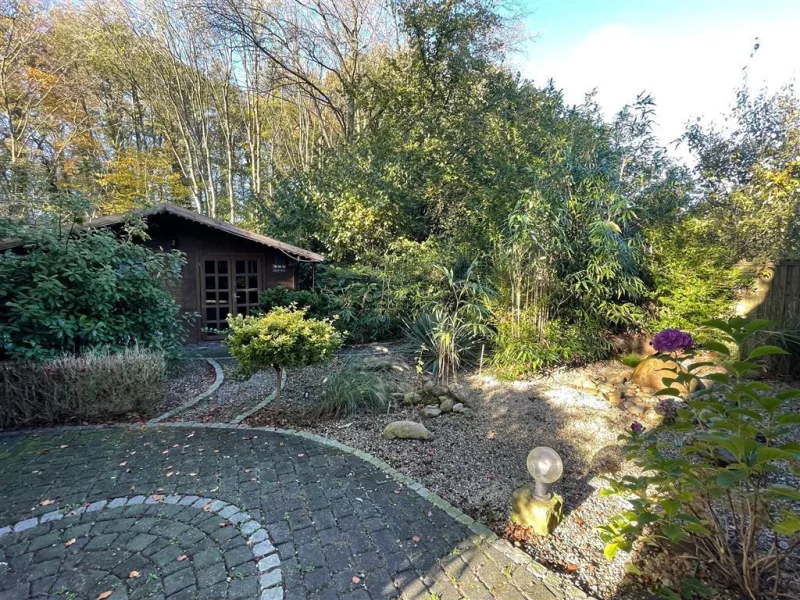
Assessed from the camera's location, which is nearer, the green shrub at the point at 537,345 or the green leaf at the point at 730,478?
the green leaf at the point at 730,478

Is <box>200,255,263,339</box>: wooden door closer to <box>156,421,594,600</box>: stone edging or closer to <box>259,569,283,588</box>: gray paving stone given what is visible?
<box>156,421,594,600</box>: stone edging

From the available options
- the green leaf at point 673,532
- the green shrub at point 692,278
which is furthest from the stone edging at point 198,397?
the green shrub at point 692,278

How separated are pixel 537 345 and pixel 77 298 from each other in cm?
560

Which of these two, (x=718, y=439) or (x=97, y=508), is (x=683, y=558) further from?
(x=97, y=508)

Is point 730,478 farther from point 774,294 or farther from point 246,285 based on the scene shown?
point 246,285

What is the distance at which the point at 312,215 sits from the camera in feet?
31.5

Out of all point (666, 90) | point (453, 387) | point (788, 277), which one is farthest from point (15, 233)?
point (666, 90)

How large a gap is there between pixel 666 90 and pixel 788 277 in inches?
159

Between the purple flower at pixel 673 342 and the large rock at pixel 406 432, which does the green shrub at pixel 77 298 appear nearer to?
the large rock at pixel 406 432

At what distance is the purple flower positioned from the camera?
1870mm

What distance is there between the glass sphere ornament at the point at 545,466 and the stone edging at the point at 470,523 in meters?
0.37

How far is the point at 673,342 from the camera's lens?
1.90m

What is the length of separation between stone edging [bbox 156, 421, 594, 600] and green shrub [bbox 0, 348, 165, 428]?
1.48 metres

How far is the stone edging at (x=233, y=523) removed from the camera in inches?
71.6
